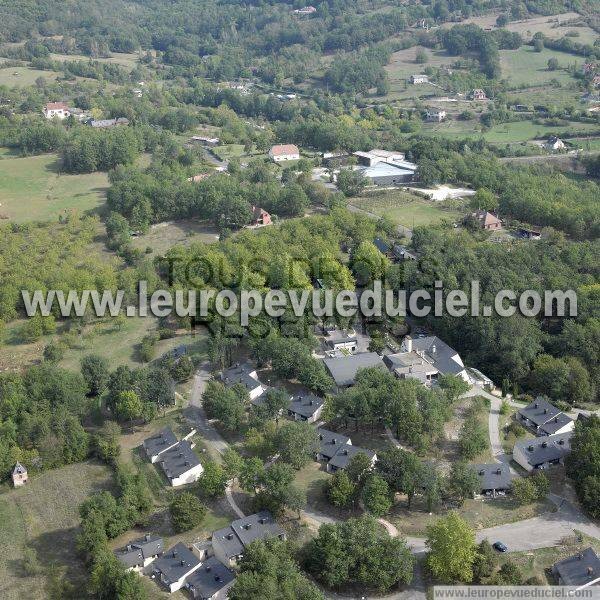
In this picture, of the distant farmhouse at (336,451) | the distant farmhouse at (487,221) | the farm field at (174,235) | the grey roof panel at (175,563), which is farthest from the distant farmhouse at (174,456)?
the distant farmhouse at (487,221)

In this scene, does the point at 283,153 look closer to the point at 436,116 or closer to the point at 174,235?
the point at 174,235

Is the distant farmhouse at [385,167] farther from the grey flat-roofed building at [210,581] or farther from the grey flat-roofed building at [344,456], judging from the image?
the grey flat-roofed building at [210,581]

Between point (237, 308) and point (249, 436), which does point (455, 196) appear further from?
point (249, 436)

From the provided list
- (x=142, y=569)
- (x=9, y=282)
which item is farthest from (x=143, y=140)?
(x=142, y=569)

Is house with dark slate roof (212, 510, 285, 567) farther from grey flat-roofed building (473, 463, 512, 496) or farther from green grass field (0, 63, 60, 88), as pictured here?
green grass field (0, 63, 60, 88)

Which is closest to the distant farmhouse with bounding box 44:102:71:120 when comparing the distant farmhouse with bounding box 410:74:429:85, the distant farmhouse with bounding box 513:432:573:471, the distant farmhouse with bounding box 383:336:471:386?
the distant farmhouse with bounding box 410:74:429:85

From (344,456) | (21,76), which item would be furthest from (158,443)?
(21,76)
